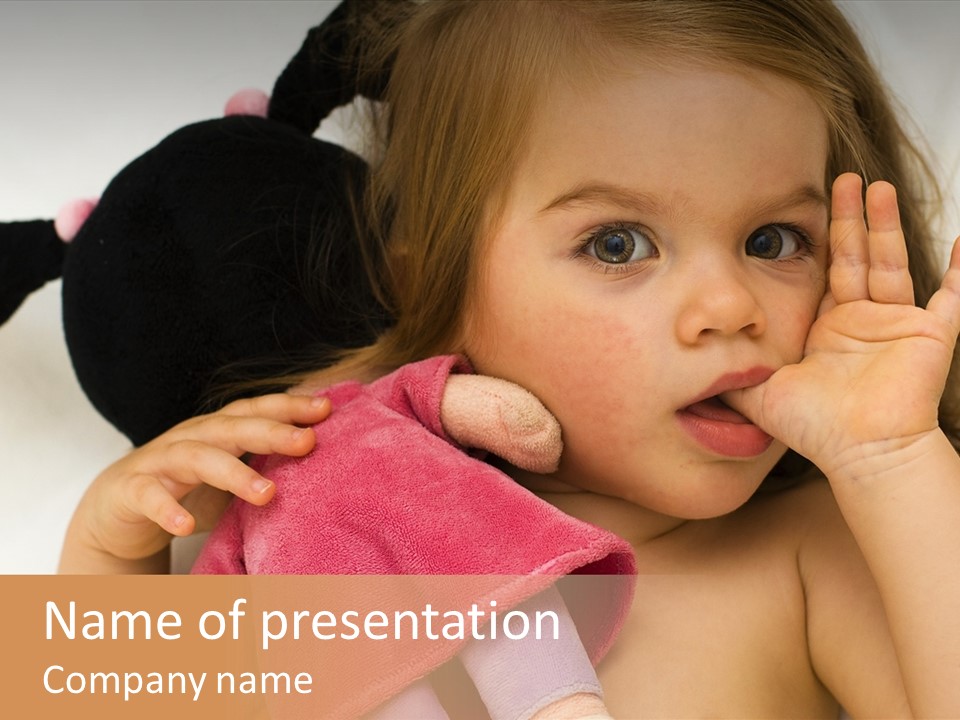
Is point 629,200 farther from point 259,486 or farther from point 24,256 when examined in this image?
point 24,256

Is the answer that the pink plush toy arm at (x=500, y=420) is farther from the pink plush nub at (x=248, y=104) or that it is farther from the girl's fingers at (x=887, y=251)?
the pink plush nub at (x=248, y=104)

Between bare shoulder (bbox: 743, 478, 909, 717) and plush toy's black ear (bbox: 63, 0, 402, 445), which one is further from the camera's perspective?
plush toy's black ear (bbox: 63, 0, 402, 445)

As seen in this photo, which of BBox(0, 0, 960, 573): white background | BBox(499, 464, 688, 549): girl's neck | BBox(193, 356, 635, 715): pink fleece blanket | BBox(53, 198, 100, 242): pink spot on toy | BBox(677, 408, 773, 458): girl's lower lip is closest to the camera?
BBox(193, 356, 635, 715): pink fleece blanket

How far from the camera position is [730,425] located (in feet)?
3.34

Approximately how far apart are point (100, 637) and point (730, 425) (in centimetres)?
61

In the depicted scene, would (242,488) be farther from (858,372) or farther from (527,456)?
(858,372)

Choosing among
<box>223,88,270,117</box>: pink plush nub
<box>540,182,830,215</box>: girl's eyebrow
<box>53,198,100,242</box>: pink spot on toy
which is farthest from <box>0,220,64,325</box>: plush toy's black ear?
<box>540,182,830,215</box>: girl's eyebrow

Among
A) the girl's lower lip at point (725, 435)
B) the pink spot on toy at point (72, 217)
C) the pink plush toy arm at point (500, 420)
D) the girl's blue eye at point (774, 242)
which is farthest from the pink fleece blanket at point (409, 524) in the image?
the pink spot on toy at point (72, 217)

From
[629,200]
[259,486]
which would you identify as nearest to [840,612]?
[629,200]

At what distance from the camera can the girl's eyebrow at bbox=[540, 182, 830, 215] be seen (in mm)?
985

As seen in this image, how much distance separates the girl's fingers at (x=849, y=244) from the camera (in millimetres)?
1053

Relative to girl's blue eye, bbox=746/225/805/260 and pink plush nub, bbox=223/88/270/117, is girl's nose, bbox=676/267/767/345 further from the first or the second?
pink plush nub, bbox=223/88/270/117

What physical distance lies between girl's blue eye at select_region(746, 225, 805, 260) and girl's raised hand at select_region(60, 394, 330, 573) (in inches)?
15.8

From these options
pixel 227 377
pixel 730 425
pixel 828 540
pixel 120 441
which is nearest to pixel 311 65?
pixel 227 377
